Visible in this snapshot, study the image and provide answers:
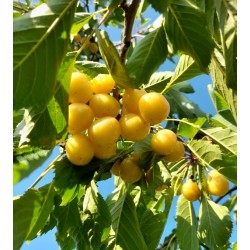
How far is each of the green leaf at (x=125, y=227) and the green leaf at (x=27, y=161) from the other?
385mm

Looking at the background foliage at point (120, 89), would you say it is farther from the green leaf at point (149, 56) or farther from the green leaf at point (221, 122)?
the green leaf at point (221, 122)

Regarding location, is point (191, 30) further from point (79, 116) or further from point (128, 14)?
point (79, 116)

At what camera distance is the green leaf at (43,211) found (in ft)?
3.51

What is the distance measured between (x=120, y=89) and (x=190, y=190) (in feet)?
2.34

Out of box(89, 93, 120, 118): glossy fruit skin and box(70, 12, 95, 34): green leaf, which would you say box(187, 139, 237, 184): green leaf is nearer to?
box(89, 93, 120, 118): glossy fruit skin

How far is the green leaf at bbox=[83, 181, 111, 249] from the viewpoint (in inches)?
50.3

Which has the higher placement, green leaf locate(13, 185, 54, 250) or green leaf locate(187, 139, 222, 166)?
green leaf locate(187, 139, 222, 166)

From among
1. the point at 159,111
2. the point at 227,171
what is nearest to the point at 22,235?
the point at 159,111

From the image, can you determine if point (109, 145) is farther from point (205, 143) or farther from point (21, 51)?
point (205, 143)

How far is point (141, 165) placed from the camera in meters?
1.13

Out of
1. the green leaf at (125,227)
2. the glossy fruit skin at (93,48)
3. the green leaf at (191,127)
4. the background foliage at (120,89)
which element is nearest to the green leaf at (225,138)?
the background foliage at (120,89)

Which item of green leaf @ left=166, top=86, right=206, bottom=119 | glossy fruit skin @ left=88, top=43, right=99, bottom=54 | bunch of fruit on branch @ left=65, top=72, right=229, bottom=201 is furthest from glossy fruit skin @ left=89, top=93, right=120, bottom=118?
glossy fruit skin @ left=88, top=43, right=99, bottom=54

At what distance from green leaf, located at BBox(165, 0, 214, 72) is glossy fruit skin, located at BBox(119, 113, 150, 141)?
0.21 m

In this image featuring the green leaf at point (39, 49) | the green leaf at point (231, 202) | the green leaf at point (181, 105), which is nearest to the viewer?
the green leaf at point (39, 49)
